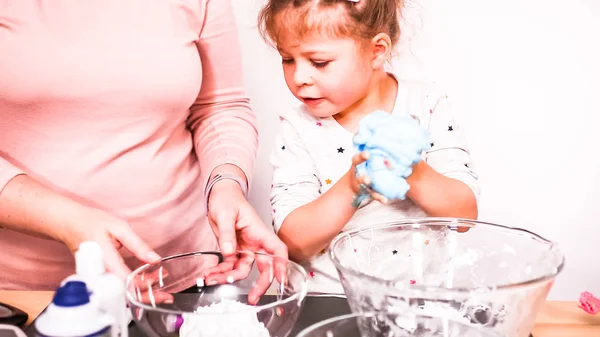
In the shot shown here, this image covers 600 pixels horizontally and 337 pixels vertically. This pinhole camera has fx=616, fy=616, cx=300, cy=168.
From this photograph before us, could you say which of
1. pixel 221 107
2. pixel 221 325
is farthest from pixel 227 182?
pixel 221 325

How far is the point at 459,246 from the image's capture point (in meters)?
0.89

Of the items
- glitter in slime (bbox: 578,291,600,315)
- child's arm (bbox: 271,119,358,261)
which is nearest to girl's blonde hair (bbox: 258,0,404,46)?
child's arm (bbox: 271,119,358,261)

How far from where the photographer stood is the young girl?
42.4 inches

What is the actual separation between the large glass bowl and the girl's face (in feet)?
1.09

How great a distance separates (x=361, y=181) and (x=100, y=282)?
0.41 meters

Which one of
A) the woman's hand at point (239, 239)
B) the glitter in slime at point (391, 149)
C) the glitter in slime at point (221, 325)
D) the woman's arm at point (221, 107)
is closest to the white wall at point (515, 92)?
the woman's arm at point (221, 107)

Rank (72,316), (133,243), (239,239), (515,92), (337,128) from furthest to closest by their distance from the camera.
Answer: (515,92)
(337,128)
(239,239)
(133,243)
(72,316)

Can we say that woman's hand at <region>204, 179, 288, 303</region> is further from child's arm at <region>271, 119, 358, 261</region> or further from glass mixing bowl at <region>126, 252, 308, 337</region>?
child's arm at <region>271, 119, 358, 261</region>

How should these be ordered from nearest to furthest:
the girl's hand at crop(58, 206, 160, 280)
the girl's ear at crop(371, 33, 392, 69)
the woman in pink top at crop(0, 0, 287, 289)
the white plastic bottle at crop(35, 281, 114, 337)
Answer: the white plastic bottle at crop(35, 281, 114, 337), the girl's hand at crop(58, 206, 160, 280), the woman in pink top at crop(0, 0, 287, 289), the girl's ear at crop(371, 33, 392, 69)

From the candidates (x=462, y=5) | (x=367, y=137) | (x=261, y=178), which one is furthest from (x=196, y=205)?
(x=462, y=5)

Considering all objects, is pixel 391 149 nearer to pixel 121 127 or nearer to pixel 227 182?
pixel 227 182

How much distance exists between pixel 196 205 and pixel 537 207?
0.90 metres

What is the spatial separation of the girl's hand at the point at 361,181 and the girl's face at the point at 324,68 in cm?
18

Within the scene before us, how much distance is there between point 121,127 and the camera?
114 centimetres
